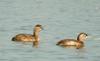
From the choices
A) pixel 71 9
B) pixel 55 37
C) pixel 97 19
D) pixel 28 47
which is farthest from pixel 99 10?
pixel 28 47

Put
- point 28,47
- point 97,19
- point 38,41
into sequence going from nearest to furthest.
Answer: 1. point 28,47
2. point 38,41
3. point 97,19

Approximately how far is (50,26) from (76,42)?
6.79 m

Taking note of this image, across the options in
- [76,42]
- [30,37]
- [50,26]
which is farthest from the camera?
[50,26]

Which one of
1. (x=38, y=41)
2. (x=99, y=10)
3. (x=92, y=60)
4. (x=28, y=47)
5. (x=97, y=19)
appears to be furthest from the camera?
(x=99, y=10)

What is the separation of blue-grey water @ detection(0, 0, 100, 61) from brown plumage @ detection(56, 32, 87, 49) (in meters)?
0.31

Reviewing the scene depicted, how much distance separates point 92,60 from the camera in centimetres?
2916

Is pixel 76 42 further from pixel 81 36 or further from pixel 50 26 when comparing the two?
pixel 50 26

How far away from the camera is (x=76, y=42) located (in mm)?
33500

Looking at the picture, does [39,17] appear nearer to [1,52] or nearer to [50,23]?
[50,23]

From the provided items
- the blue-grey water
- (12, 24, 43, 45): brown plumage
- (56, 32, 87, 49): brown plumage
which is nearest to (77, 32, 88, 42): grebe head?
(56, 32, 87, 49): brown plumage

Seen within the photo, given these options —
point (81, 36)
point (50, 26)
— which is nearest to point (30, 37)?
point (81, 36)

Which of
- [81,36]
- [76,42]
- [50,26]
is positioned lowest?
[50,26]

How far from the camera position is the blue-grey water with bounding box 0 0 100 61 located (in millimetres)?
30467

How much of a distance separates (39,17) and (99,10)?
206 inches
